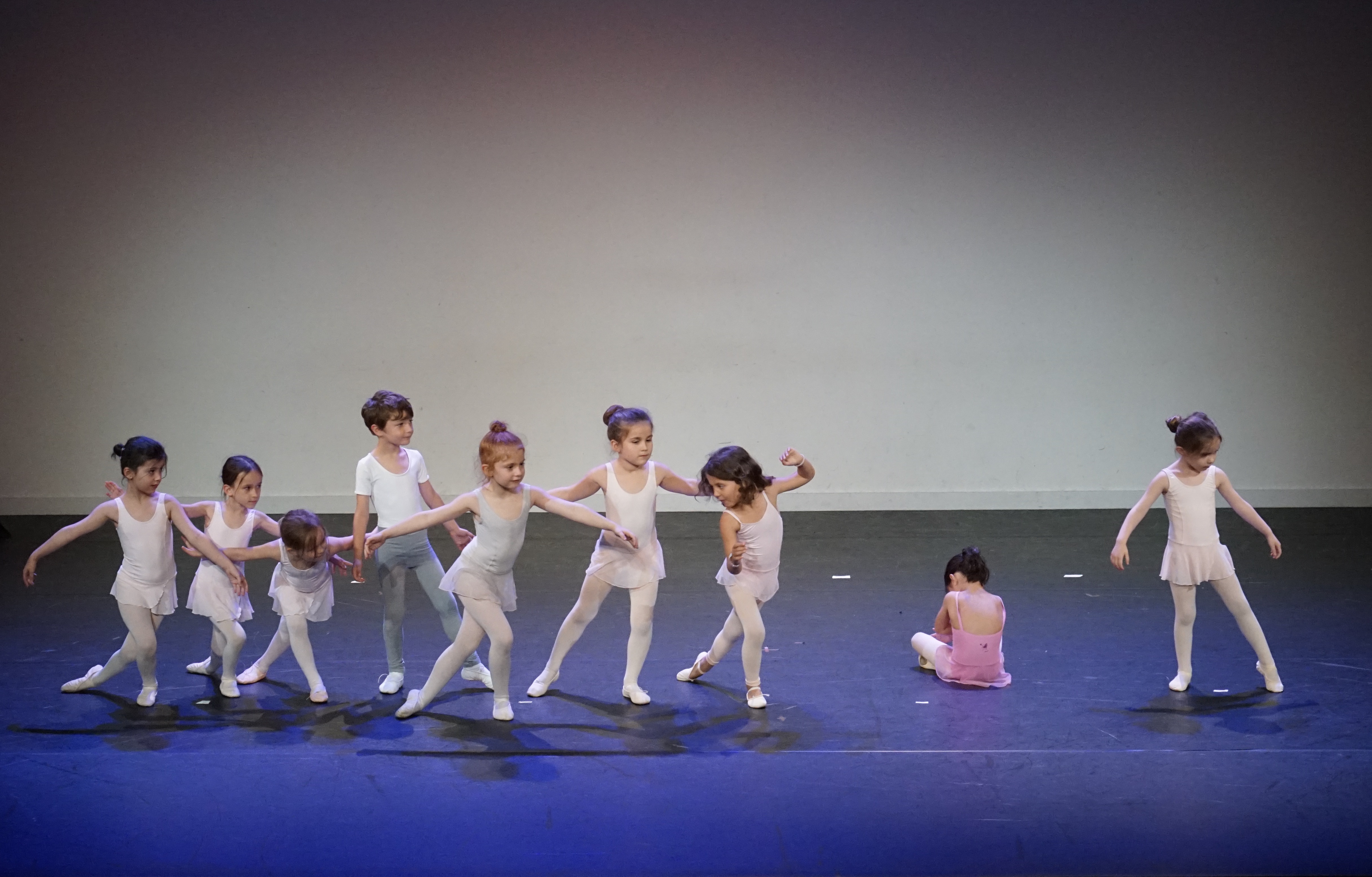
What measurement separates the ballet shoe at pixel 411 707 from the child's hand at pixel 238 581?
691 millimetres

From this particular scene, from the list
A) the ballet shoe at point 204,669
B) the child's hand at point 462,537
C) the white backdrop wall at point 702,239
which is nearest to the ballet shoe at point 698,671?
the child's hand at point 462,537

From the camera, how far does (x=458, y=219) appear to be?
24.8ft

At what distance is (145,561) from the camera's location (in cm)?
411

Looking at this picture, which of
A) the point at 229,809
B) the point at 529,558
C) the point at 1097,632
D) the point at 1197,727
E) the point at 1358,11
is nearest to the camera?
the point at 229,809

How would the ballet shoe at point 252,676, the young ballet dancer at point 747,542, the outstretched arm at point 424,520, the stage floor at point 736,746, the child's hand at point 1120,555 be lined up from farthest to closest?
the ballet shoe at point 252,676, the child's hand at point 1120,555, the young ballet dancer at point 747,542, the outstretched arm at point 424,520, the stage floor at point 736,746

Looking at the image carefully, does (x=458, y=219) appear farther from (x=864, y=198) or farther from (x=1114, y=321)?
(x=1114, y=321)

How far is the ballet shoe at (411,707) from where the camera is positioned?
4.02 meters

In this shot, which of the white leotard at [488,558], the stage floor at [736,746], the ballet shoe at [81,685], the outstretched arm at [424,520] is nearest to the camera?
the stage floor at [736,746]

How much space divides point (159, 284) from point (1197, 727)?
6.59m

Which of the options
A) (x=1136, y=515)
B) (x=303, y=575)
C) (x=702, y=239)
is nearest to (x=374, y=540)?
(x=303, y=575)

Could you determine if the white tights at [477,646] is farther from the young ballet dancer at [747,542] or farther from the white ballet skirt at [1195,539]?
the white ballet skirt at [1195,539]

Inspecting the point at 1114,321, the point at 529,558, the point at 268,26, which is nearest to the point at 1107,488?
the point at 1114,321

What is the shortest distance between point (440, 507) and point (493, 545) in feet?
0.84

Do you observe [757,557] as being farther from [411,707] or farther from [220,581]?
[220,581]
